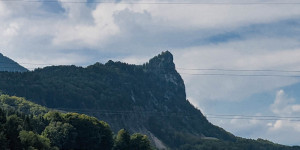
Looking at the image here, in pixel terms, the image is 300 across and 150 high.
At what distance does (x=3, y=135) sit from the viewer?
194750mm

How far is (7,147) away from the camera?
647 ft

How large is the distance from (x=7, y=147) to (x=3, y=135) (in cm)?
510
